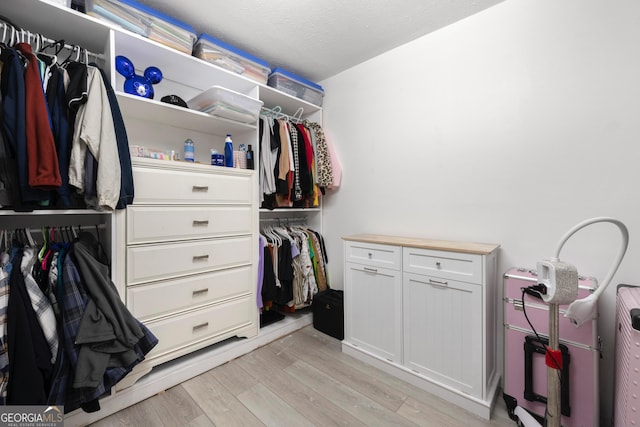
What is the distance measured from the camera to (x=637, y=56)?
128 cm

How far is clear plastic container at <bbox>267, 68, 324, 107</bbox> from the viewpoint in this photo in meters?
2.27

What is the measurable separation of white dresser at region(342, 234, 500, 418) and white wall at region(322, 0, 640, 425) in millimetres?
338

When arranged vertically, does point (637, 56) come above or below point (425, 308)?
above

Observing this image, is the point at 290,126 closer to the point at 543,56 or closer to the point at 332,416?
the point at 543,56

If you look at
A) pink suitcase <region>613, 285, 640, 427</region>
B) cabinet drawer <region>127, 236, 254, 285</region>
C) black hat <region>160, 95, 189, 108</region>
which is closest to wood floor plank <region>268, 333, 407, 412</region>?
cabinet drawer <region>127, 236, 254, 285</region>

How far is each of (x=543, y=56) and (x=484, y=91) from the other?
31cm

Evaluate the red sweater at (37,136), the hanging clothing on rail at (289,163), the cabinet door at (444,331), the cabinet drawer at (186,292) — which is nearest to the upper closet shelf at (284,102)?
the hanging clothing on rail at (289,163)

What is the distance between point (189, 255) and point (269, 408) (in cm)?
101

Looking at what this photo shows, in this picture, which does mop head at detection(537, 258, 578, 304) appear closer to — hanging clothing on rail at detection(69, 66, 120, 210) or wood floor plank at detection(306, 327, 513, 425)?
wood floor plank at detection(306, 327, 513, 425)

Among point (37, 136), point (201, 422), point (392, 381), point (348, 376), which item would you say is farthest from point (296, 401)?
point (37, 136)

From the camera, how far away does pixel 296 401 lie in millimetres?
1504

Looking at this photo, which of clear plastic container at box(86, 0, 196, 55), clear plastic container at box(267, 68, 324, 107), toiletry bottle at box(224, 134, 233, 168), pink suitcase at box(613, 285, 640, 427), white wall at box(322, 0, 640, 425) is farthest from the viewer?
clear plastic container at box(267, 68, 324, 107)

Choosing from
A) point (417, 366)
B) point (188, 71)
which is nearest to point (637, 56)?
point (417, 366)

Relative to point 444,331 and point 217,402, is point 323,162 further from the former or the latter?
point 217,402
